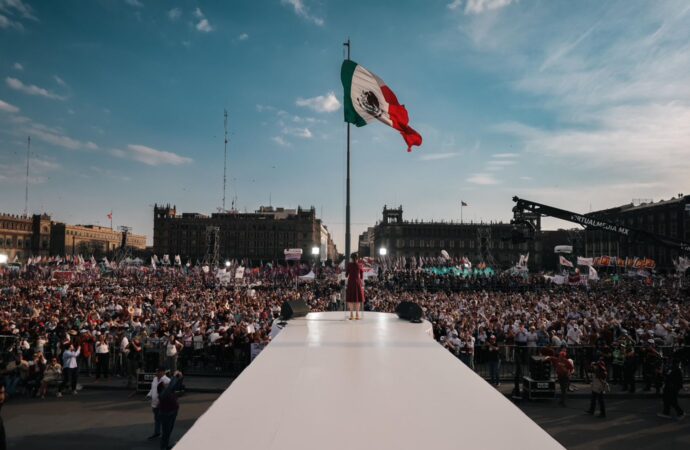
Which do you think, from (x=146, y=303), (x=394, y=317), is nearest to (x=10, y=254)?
(x=146, y=303)

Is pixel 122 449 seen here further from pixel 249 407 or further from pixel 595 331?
pixel 595 331

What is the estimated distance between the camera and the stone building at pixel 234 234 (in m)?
110

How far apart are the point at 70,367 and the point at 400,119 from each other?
1243cm

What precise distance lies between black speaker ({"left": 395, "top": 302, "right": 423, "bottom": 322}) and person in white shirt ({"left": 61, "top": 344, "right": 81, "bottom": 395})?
9.87 meters

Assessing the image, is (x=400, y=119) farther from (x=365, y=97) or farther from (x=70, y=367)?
(x=70, y=367)

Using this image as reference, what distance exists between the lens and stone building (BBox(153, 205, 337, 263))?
110 metres

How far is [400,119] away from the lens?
41.4ft

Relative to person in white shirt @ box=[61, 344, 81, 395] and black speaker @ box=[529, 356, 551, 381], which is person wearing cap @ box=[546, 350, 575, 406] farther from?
person in white shirt @ box=[61, 344, 81, 395]

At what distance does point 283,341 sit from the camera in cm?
608

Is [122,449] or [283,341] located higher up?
[283,341]

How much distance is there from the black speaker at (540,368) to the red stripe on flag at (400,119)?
7080mm

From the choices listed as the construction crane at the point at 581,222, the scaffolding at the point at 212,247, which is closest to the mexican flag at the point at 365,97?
the construction crane at the point at 581,222

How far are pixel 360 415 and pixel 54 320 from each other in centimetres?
1823

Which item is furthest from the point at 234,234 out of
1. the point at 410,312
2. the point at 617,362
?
the point at 410,312
